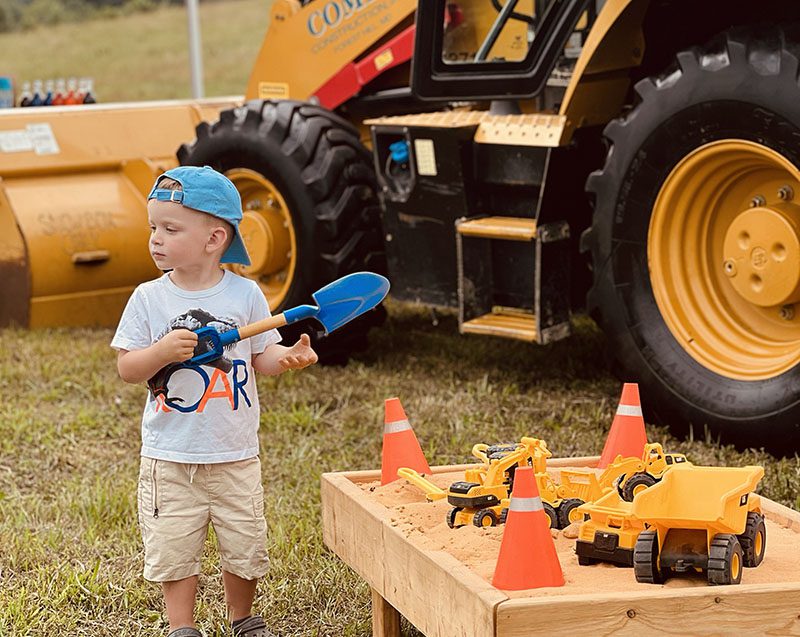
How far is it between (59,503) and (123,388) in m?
1.45

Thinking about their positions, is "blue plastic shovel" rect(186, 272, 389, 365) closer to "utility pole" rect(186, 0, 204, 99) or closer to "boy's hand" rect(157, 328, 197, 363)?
"boy's hand" rect(157, 328, 197, 363)

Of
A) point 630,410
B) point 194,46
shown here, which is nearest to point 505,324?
point 630,410

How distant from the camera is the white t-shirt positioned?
3.14 metres

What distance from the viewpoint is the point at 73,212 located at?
6949 millimetres

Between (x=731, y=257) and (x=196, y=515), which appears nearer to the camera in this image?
(x=196, y=515)

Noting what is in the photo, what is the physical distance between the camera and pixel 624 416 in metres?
3.62

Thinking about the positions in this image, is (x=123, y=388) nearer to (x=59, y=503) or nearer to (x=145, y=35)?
(x=59, y=503)

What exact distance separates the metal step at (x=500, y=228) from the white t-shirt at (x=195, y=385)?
7.18 feet

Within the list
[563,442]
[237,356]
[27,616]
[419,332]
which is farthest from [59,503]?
[419,332]

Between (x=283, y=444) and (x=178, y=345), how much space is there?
1.92 meters

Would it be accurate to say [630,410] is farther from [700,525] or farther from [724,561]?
[724,561]

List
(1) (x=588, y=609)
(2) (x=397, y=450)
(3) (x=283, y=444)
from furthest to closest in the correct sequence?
(3) (x=283, y=444) < (2) (x=397, y=450) < (1) (x=588, y=609)

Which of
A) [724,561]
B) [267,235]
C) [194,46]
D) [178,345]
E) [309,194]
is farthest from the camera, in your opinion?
[194,46]

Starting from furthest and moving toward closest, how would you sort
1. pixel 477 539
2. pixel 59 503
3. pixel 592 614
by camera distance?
pixel 59 503
pixel 477 539
pixel 592 614
